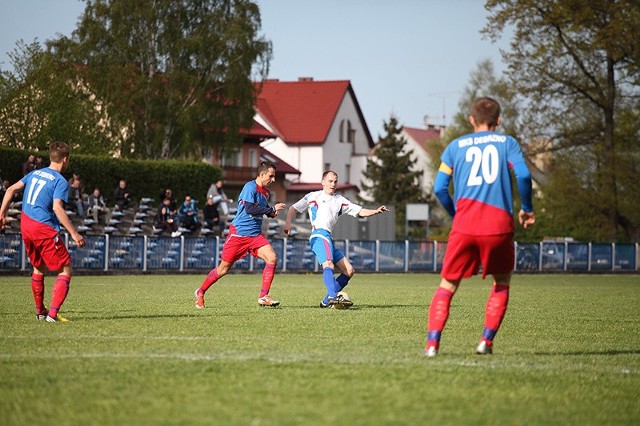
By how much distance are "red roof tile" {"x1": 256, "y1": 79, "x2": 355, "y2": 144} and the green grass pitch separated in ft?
224

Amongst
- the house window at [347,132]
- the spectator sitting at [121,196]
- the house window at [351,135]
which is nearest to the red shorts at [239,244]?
the spectator sitting at [121,196]

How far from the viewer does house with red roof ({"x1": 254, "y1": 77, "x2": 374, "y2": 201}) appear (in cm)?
8231

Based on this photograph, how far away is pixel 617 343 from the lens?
36.8 feet

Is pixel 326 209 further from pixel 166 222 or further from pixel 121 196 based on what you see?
pixel 121 196

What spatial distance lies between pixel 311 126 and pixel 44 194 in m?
71.3

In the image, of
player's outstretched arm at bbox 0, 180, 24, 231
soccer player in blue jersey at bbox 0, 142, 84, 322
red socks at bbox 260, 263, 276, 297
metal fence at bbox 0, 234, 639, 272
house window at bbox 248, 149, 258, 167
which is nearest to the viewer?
soccer player in blue jersey at bbox 0, 142, 84, 322

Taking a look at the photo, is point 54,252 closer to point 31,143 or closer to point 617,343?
point 617,343

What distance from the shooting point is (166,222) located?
1428 inches

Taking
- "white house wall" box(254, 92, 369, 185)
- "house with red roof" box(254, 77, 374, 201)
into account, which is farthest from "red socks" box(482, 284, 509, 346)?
"white house wall" box(254, 92, 369, 185)

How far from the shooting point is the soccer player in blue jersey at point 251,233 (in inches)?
605

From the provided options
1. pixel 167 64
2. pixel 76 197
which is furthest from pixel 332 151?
Answer: pixel 76 197

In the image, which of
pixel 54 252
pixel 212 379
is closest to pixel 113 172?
pixel 54 252

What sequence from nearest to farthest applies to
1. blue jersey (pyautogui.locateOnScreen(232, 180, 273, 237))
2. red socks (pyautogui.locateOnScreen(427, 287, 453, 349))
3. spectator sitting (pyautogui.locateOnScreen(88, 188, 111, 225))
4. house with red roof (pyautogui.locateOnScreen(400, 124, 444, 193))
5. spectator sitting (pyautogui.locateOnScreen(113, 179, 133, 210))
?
1. red socks (pyautogui.locateOnScreen(427, 287, 453, 349))
2. blue jersey (pyautogui.locateOnScreen(232, 180, 273, 237))
3. spectator sitting (pyautogui.locateOnScreen(88, 188, 111, 225))
4. spectator sitting (pyautogui.locateOnScreen(113, 179, 133, 210))
5. house with red roof (pyautogui.locateOnScreen(400, 124, 444, 193))

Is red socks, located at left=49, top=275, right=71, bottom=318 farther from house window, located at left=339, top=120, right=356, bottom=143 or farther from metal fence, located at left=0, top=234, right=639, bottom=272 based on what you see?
house window, located at left=339, top=120, right=356, bottom=143
